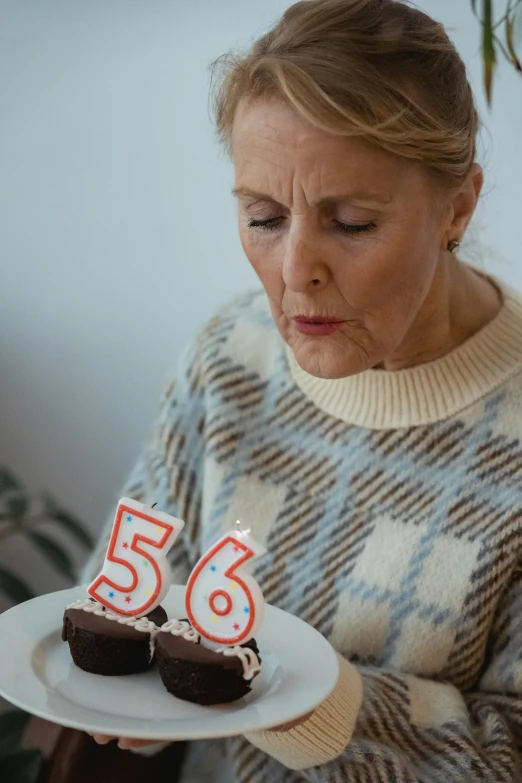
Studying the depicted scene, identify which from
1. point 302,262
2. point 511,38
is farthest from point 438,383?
point 511,38

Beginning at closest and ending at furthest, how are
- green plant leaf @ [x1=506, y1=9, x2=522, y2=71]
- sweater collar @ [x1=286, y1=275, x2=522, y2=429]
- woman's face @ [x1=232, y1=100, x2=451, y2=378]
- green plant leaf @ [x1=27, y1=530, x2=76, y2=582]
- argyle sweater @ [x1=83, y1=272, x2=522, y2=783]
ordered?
woman's face @ [x1=232, y1=100, x2=451, y2=378], argyle sweater @ [x1=83, y1=272, x2=522, y2=783], sweater collar @ [x1=286, y1=275, x2=522, y2=429], green plant leaf @ [x1=506, y1=9, x2=522, y2=71], green plant leaf @ [x1=27, y1=530, x2=76, y2=582]

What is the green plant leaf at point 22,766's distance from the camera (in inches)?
51.9

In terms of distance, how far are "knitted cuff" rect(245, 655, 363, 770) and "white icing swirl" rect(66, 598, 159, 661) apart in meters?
0.18

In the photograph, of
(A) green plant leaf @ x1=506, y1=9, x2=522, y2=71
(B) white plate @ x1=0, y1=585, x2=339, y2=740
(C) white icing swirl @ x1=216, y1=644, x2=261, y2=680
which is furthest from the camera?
(A) green plant leaf @ x1=506, y1=9, x2=522, y2=71

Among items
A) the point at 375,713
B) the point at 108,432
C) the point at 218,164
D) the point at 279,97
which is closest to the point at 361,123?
the point at 279,97

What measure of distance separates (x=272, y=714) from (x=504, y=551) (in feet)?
1.54

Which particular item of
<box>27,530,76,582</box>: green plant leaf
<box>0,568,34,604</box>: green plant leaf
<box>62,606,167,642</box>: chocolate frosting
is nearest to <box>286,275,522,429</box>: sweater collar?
<box>62,606,167,642</box>: chocolate frosting

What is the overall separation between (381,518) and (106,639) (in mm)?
464

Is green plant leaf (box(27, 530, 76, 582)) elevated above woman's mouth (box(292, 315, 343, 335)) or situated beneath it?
situated beneath

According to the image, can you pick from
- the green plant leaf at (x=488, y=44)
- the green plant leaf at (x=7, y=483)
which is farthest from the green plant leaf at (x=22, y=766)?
the green plant leaf at (x=488, y=44)

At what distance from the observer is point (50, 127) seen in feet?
6.46

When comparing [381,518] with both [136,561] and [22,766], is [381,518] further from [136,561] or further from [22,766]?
[22,766]

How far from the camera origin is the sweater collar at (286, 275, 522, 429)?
4.20 ft

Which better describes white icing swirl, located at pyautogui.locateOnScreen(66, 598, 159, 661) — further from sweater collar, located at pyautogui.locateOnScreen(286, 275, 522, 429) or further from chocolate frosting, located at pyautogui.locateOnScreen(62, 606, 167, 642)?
sweater collar, located at pyautogui.locateOnScreen(286, 275, 522, 429)
